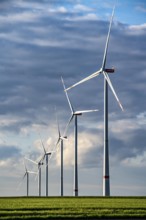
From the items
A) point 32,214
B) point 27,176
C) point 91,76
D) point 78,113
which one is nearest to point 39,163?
point 27,176

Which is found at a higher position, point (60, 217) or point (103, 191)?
point (103, 191)

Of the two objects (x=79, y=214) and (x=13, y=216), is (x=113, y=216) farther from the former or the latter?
(x=13, y=216)

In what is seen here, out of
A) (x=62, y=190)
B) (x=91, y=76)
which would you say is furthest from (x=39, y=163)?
(x=91, y=76)

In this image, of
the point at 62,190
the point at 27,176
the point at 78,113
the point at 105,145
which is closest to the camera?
the point at 105,145

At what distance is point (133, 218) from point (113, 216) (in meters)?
1.45

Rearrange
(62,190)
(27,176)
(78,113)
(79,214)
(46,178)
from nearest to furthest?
1. (79,214)
2. (78,113)
3. (62,190)
4. (46,178)
5. (27,176)

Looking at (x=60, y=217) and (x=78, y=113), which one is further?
(x=78, y=113)

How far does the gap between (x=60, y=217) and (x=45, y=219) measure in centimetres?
149

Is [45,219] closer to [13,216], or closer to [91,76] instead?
[13,216]

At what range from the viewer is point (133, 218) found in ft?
148

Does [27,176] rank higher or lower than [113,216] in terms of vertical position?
higher

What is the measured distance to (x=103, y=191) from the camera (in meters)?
78.8

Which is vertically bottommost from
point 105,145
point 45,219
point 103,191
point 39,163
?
point 45,219

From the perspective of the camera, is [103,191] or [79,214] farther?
[103,191]
